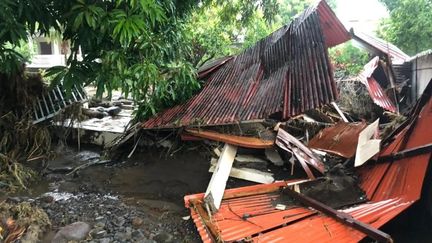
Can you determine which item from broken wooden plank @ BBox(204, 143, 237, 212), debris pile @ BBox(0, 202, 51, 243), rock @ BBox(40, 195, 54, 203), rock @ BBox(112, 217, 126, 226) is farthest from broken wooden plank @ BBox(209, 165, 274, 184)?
rock @ BBox(40, 195, 54, 203)

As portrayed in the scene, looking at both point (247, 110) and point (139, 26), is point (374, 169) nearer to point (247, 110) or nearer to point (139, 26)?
point (247, 110)

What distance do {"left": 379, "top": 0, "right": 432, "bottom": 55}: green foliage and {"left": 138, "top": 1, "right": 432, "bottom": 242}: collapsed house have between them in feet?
16.8

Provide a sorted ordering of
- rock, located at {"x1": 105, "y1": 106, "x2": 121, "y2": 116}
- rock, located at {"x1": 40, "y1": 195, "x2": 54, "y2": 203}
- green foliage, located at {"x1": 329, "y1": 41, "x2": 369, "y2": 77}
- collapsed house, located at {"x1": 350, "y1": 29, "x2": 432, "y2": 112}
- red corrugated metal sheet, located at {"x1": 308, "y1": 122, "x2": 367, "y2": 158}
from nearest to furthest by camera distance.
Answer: rock, located at {"x1": 40, "y1": 195, "x2": 54, "y2": 203}, red corrugated metal sheet, located at {"x1": 308, "y1": 122, "x2": 367, "y2": 158}, collapsed house, located at {"x1": 350, "y1": 29, "x2": 432, "y2": 112}, rock, located at {"x1": 105, "y1": 106, "x2": 121, "y2": 116}, green foliage, located at {"x1": 329, "y1": 41, "x2": 369, "y2": 77}

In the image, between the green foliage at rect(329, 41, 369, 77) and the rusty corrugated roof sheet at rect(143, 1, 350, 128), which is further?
the green foliage at rect(329, 41, 369, 77)

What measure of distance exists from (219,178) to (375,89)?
5687 mm

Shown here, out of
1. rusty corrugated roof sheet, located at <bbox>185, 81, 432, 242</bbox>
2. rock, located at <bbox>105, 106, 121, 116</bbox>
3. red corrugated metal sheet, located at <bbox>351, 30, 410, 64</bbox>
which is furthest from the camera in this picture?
red corrugated metal sheet, located at <bbox>351, 30, 410, 64</bbox>

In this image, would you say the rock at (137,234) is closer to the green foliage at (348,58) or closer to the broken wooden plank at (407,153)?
the broken wooden plank at (407,153)

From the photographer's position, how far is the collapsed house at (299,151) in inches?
141

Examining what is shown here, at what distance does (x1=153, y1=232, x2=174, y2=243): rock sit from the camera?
12.8 ft

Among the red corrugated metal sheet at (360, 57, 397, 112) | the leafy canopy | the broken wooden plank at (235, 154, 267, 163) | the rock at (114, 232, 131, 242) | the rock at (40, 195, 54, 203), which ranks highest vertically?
the leafy canopy

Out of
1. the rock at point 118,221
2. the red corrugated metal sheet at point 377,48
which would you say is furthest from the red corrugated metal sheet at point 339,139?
the red corrugated metal sheet at point 377,48

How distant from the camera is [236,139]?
4.99 metres

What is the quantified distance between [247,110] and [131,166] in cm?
233

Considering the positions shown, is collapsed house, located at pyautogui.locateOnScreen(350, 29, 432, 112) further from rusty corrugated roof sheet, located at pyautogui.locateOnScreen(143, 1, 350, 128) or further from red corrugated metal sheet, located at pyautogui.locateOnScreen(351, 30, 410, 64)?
rusty corrugated roof sheet, located at pyautogui.locateOnScreen(143, 1, 350, 128)
